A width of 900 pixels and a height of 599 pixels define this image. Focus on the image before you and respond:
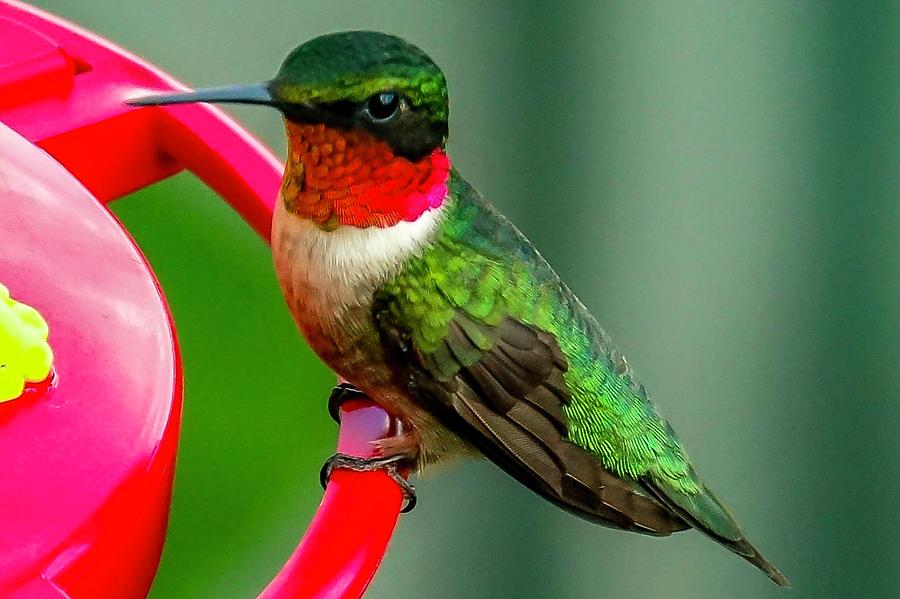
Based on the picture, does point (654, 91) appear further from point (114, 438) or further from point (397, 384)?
point (114, 438)

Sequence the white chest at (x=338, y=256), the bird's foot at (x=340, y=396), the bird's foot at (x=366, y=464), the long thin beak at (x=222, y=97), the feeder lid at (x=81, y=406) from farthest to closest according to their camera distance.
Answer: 1. the bird's foot at (x=340, y=396)
2. the white chest at (x=338, y=256)
3. the bird's foot at (x=366, y=464)
4. the long thin beak at (x=222, y=97)
5. the feeder lid at (x=81, y=406)


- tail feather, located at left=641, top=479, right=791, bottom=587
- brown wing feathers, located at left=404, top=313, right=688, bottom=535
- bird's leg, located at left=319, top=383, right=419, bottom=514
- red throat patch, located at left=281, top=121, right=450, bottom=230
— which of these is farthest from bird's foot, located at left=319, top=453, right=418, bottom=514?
tail feather, located at left=641, top=479, right=791, bottom=587

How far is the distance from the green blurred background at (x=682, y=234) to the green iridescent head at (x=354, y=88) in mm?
566

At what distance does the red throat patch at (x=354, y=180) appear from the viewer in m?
1.10

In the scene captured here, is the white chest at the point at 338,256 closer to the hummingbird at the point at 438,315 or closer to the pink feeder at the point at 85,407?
the hummingbird at the point at 438,315

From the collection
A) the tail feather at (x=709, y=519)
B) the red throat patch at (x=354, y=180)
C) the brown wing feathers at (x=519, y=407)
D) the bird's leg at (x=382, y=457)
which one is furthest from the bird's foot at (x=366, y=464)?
the tail feather at (x=709, y=519)

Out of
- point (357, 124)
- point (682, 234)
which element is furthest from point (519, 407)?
point (682, 234)

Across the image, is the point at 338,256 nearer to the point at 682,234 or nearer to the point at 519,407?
the point at 519,407

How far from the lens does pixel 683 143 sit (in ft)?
6.68

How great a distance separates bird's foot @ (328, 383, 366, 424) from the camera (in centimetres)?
133

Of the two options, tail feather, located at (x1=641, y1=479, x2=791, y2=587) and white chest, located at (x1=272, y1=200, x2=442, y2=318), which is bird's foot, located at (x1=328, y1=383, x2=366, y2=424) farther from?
tail feather, located at (x1=641, y1=479, x2=791, y2=587)

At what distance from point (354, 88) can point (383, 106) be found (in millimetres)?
56

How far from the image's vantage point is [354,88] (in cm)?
103

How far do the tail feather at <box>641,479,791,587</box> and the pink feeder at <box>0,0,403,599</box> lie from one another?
0.44 metres
